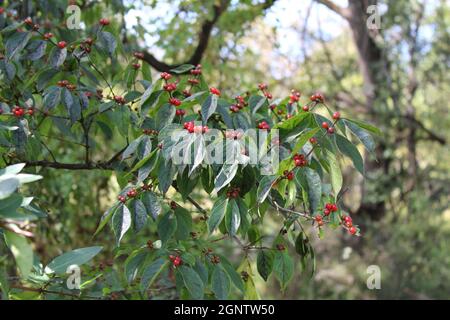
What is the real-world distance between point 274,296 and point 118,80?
140 inches

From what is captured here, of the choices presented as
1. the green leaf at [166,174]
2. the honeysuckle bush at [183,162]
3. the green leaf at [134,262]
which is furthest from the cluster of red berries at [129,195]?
the green leaf at [134,262]

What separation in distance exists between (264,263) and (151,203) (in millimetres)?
423

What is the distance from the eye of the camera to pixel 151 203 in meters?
1.48

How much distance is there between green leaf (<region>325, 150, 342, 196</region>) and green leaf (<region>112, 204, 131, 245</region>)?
0.49m

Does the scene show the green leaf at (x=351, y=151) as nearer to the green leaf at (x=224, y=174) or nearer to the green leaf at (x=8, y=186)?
the green leaf at (x=224, y=174)

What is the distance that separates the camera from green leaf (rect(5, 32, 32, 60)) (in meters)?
1.72

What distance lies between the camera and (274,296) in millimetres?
5078

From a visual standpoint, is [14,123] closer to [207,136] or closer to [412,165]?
[207,136]

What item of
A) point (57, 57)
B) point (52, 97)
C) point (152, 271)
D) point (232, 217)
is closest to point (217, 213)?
point (232, 217)

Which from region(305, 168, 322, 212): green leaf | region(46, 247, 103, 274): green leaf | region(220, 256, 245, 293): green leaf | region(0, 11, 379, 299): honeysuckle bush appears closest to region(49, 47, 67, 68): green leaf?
region(0, 11, 379, 299): honeysuckle bush

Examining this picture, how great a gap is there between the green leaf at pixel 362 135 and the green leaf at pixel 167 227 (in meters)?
0.53

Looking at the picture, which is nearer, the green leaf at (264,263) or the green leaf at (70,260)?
the green leaf at (70,260)

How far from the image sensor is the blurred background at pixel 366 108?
149 inches

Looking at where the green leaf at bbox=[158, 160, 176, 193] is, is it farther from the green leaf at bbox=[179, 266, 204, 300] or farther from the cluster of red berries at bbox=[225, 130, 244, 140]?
the green leaf at bbox=[179, 266, 204, 300]
